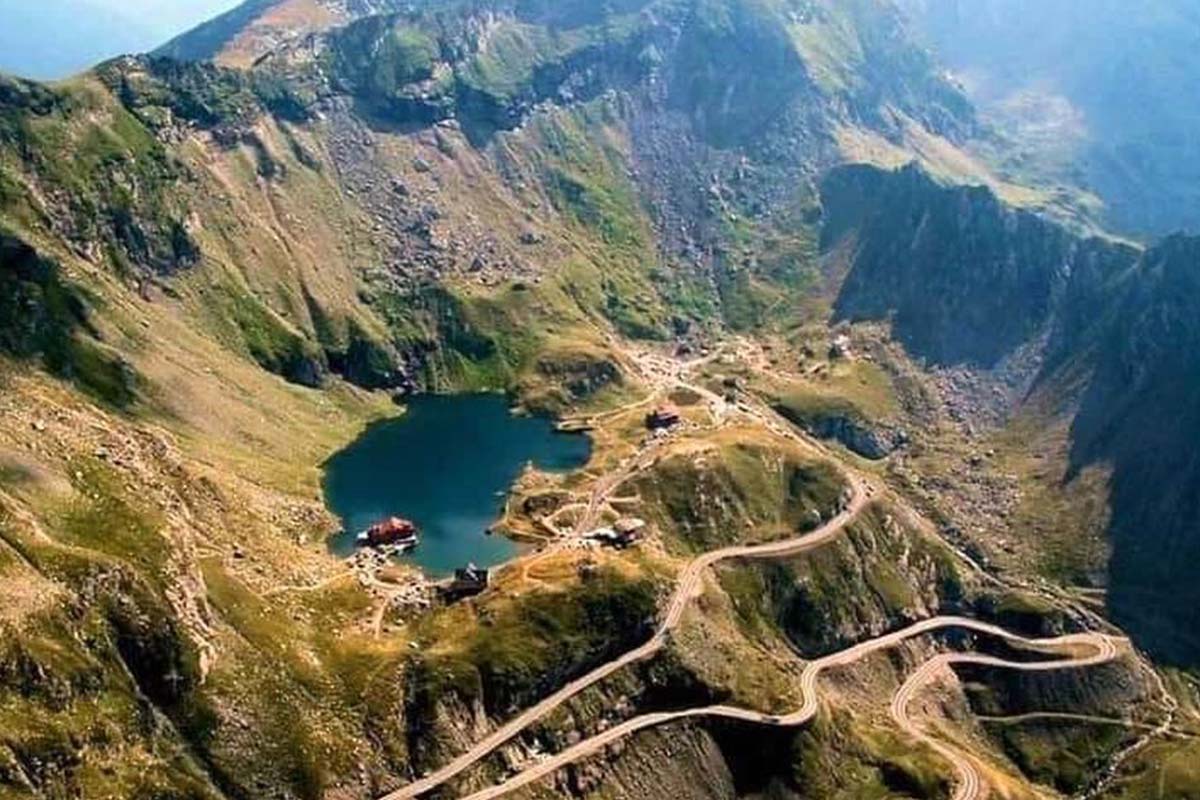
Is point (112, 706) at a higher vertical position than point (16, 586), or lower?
lower

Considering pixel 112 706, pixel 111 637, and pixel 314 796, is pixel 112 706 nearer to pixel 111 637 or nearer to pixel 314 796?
pixel 111 637

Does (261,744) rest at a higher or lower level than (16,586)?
lower

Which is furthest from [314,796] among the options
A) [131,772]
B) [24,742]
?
[24,742]

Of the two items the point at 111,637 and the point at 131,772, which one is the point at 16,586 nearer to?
the point at 111,637

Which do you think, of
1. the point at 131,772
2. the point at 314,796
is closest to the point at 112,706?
the point at 131,772

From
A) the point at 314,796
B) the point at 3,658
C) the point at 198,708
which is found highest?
the point at 3,658

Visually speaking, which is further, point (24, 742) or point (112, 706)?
point (112, 706)

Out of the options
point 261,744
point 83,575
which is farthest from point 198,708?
point 83,575

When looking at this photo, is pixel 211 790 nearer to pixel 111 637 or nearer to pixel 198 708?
pixel 198 708

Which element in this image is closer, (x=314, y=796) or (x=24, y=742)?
(x=24, y=742)
